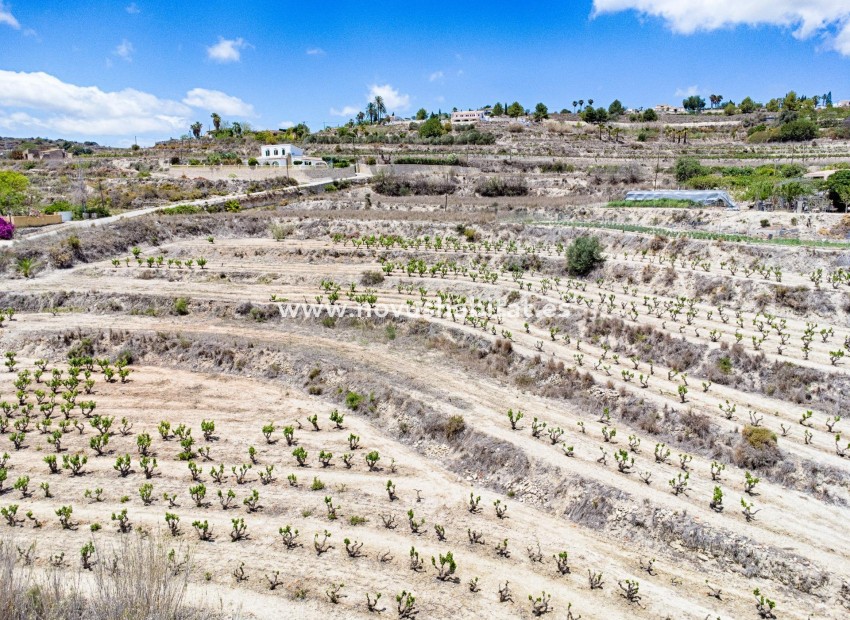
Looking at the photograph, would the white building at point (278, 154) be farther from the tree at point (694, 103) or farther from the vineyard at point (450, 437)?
the tree at point (694, 103)

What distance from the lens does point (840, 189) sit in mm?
38250

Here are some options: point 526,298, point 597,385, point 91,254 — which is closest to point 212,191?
point 91,254

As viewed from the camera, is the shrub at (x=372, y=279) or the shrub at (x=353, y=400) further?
the shrub at (x=372, y=279)

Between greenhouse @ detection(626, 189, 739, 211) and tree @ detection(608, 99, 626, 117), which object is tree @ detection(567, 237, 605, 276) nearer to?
greenhouse @ detection(626, 189, 739, 211)

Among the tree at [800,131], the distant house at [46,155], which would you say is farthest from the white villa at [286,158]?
the tree at [800,131]

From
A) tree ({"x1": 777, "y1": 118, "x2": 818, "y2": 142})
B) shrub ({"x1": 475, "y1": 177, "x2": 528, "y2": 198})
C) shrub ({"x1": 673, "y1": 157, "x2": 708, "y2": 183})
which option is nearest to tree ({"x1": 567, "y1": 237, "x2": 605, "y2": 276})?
shrub ({"x1": 673, "y1": 157, "x2": 708, "y2": 183})

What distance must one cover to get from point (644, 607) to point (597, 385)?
9847mm

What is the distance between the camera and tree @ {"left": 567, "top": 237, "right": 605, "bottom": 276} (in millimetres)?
34000

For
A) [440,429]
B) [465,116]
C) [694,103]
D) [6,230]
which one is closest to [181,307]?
[440,429]

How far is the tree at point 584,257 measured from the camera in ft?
112

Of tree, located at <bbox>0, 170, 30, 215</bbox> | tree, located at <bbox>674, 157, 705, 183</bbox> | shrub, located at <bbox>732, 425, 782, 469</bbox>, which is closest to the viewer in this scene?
shrub, located at <bbox>732, 425, 782, 469</bbox>

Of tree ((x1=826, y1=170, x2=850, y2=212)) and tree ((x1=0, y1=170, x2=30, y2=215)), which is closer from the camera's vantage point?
tree ((x1=826, y1=170, x2=850, y2=212))

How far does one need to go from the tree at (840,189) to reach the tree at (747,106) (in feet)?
395

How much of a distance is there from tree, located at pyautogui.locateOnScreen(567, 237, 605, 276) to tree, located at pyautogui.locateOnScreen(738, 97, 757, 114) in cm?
13612
